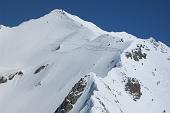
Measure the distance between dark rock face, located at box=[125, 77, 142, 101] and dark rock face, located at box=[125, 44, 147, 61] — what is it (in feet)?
28.4

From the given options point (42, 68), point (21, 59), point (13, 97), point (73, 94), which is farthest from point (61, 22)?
point (73, 94)

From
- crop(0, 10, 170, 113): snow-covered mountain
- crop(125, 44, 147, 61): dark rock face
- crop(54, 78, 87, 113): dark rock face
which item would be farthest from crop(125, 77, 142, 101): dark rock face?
crop(125, 44, 147, 61): dark rock face

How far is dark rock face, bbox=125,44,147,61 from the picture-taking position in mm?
90331

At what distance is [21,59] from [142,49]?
36.1m

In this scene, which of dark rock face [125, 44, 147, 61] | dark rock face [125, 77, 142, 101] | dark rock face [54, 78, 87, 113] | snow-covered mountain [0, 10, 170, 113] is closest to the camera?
dark rock face [54, 78, 87, 113]

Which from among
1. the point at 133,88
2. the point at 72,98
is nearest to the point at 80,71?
the point at 133,88

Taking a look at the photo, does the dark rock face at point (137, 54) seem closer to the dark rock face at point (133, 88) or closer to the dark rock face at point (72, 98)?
the dark rock face at point (133, 88)

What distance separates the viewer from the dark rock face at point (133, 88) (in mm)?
79938

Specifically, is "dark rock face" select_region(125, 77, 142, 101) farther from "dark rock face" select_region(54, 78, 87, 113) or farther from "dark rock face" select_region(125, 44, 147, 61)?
"dark rock face" select_region(125, 44, 147, 61)

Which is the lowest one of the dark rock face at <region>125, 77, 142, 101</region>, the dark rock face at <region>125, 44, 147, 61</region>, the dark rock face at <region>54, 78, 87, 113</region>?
the dark rock face at <region>54, 78, 87, 113</region>

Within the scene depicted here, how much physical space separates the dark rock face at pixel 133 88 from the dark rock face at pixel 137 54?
8.66 m

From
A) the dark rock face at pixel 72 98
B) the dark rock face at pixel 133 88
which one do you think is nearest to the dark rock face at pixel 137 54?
the dark rock face at pixel 133 88

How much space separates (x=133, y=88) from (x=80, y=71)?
14899 millimetres

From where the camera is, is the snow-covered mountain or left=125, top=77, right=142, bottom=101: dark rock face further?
left=125, top=77, right=142, bottom=101: dark rock face
